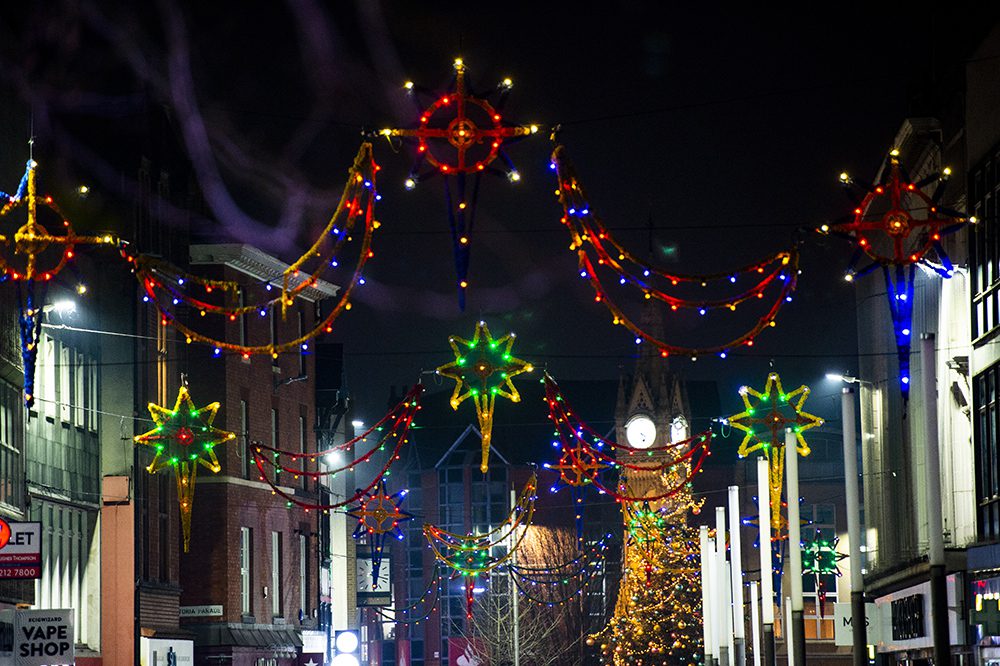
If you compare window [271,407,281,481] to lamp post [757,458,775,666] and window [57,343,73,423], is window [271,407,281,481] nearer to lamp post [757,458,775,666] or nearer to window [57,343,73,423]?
window [57,343,73,423]

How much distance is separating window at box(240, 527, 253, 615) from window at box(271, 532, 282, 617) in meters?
2.20

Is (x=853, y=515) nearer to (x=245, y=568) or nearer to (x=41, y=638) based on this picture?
Answer: (x=41, y=638)

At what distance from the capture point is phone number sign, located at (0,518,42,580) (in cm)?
3075

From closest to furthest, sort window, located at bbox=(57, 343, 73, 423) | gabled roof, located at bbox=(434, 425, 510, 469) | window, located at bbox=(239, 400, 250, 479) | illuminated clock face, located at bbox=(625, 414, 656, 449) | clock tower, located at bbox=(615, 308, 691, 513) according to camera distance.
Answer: window, located at bbox=(57, 343, 73, 423) → window, located at bbox=(239, 400, 250, 479) → gabled roof, located at bbox=(434, 425, 510, 469) → illuminated clock face, located at bbox=(625, 414, 656, 449) → clock tower, located at bbox=(615, 308, 691, 513)

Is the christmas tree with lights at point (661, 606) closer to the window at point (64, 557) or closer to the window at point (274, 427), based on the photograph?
the window at point (274, 427)

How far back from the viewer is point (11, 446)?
124ft

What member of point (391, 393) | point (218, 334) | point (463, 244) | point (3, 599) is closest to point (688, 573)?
point (218, 334)

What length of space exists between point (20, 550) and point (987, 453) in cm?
1655

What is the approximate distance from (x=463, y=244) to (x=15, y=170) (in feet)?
64.0

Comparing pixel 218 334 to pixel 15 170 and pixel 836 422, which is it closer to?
pixel 15 170

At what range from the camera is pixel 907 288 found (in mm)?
27766

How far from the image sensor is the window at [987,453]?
32.7 metres

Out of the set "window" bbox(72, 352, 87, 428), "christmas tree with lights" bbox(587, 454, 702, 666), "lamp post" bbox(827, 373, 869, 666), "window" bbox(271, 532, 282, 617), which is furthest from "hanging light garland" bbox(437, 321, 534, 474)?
"christmas tree with lights" bbox(587, 454, 702, 666)

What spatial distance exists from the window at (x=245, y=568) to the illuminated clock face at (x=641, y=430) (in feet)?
239
